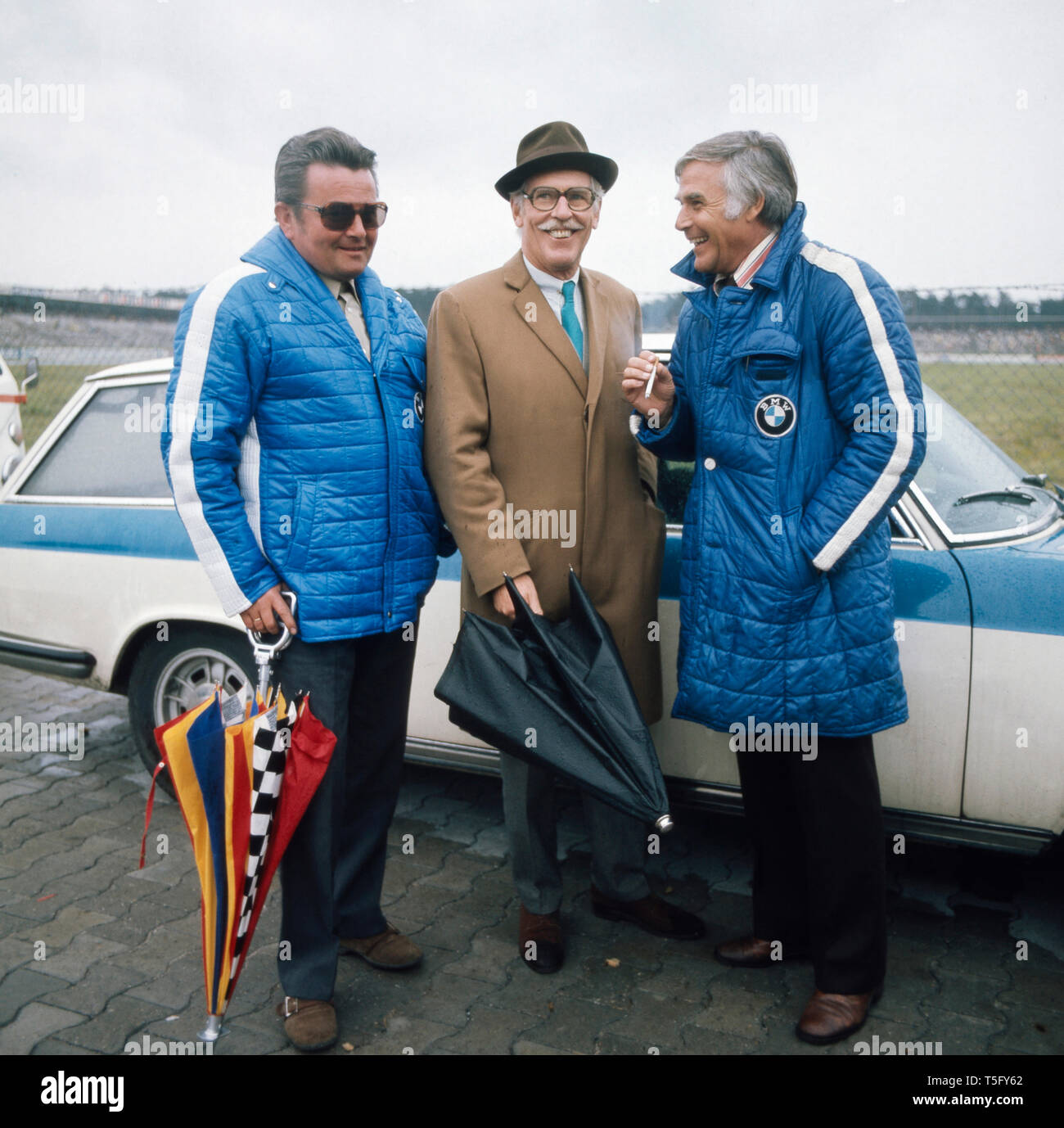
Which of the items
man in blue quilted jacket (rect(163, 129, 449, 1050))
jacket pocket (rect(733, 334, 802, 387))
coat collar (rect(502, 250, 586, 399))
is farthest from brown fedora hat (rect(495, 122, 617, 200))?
jacket pocket (rect(733, 334, 802, 387))

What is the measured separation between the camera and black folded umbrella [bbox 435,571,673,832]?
7.66 feet

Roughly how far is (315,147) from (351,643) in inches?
47.3

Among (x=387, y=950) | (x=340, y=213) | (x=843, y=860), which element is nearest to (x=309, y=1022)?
(x=387, y=950)

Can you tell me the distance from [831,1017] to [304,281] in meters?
2.21

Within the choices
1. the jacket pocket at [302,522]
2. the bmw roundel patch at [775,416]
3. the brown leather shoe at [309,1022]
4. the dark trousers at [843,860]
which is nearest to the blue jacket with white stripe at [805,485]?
the bmw roundel patch at [775,416]

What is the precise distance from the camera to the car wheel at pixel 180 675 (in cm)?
361

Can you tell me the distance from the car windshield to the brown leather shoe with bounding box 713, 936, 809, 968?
128cm

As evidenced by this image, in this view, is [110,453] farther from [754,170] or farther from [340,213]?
[754,170]

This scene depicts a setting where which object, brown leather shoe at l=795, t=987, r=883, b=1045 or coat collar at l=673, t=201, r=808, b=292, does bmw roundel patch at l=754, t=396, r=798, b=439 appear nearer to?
coat collar at l=673, t=201, r=808, b=292

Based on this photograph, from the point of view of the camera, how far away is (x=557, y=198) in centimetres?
261

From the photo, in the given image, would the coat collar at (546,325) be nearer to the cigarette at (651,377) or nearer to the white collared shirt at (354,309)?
the cigarette at (651,377)

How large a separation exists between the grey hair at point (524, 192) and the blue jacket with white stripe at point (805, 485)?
39 centimetres

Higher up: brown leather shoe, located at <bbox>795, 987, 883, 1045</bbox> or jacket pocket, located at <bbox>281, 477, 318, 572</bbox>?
jacket pocket, located at <bbox>281, 477, 318, 572</bbox>

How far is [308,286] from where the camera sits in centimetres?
238
